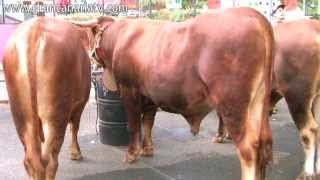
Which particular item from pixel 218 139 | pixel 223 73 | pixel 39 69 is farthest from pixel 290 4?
pixel 39 69

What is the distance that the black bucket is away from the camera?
20.1ft

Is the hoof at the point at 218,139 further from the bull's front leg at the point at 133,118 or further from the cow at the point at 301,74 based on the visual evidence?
the cow at the point at 301,74

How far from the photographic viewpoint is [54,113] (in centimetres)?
385

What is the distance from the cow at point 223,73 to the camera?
3.78 m

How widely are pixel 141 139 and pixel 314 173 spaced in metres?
2.06

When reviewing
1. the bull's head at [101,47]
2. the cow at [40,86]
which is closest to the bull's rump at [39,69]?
the cow at [40,86]

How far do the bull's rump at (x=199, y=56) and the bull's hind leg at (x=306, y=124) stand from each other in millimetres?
1068

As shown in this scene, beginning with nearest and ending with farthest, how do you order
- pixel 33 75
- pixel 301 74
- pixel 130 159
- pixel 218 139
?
pixel 33 75 < pixel 301 74 < pixel 130 159 < pixel 218 139

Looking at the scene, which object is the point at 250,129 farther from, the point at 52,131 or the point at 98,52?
the point at 98,52

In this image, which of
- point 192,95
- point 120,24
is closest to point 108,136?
point 120,24

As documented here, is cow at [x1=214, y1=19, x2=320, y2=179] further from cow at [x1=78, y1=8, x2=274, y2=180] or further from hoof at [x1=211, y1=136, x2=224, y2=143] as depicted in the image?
hoof at [x1=211, y1=136, x2=224, y2=143]

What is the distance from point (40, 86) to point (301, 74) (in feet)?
8.10

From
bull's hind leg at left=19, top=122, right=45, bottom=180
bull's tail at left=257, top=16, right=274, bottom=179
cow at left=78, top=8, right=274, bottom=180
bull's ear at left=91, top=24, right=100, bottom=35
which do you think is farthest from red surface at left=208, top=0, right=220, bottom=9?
bull's hind leg at left=19, top=122, right=45, bottom=180

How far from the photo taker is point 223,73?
12.5 feet
